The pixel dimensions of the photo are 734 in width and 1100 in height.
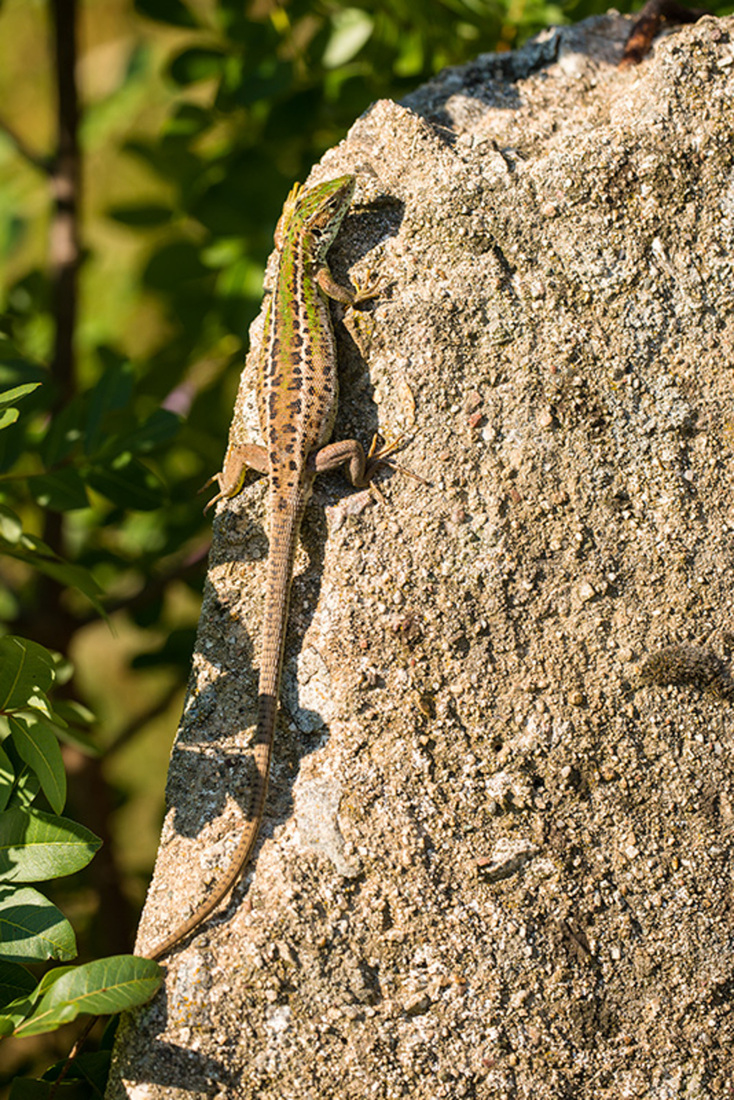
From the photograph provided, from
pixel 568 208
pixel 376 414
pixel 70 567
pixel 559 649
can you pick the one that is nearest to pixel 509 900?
pixel 559 649

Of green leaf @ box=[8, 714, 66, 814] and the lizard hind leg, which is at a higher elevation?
the lizard hind leg

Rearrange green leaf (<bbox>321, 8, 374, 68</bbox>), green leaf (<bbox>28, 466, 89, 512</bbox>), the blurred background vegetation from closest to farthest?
1. green leaf (<bbox>28, 466, 89, 512</bbox>)
2. the blurred background vegetation
3. green leaf (<bbox>321, 8, 374, 68</bbox>)

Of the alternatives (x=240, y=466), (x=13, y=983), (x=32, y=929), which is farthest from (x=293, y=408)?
(x=13, y=983)

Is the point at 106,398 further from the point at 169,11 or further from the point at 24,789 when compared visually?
the point at 169,11

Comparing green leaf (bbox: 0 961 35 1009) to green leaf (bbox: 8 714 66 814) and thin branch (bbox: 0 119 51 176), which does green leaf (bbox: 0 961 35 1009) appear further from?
thin branch (bbox: 0 119 51 176)

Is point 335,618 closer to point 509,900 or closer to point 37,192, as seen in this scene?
point 509,900

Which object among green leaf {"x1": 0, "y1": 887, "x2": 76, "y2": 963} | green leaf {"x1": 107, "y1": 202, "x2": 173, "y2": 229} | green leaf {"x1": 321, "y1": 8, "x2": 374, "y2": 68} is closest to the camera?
green leaf {"x1": 0, "y1": 887, "x2": 76, "y2": 963}

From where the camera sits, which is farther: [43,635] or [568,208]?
[43,635]

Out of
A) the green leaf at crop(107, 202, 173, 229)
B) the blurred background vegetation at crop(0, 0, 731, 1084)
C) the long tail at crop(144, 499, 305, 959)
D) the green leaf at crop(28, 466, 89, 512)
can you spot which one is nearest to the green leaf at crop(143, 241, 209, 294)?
the blurred background vegetation at crop(0, 0, 731, 1084)

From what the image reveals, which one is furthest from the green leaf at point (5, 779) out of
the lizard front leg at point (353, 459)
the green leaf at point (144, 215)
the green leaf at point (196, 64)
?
the green leaf at point (196, 64)
